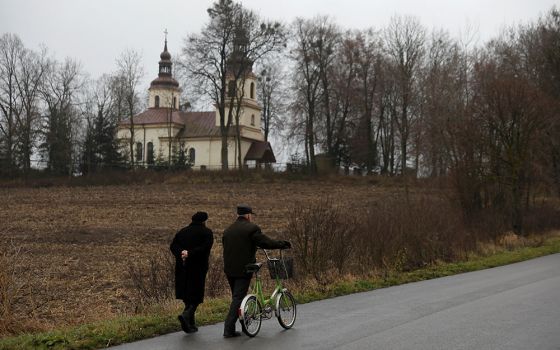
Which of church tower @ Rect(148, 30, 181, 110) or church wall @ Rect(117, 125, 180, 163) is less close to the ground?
church tower @ Rect(148, 30, 181, 110)

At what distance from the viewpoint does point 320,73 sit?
66.4 meters

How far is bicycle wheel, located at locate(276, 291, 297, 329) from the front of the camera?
32.7 feet

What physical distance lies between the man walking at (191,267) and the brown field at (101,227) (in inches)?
118

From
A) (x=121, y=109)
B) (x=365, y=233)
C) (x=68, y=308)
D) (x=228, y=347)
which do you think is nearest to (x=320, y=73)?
(x=121, y=109)

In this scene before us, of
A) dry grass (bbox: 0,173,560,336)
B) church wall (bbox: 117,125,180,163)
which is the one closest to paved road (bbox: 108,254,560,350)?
dry grass (bbox: 0,173,560,336)

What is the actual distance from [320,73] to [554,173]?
31876 mm

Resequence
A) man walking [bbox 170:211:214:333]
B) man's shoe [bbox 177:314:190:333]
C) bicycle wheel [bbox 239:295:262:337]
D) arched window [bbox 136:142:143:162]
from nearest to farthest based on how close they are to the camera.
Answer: bicycle wheel [bbox 239:295:262:337], man's shoe [bbox 177:314:190:333], man walking [bbox 170:211:214:333], arched window [bbox 136:142:143:162]

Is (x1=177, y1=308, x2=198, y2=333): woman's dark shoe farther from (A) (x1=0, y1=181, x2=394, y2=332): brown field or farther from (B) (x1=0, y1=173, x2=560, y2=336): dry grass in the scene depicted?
(A) (x1=0, y1=181, x2=394, y2=332): brown field

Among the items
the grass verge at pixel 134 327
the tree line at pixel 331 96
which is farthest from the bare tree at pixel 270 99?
the grass verge at pixel 134 327

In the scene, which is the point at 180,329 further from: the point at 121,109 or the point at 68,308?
the point at 121,109

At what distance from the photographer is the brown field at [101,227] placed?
49.2ft

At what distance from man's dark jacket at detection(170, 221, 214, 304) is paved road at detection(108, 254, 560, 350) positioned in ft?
2.13

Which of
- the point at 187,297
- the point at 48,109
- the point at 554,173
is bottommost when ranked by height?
the point at 187,297

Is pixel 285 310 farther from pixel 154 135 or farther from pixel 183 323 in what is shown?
pixel 154 135
